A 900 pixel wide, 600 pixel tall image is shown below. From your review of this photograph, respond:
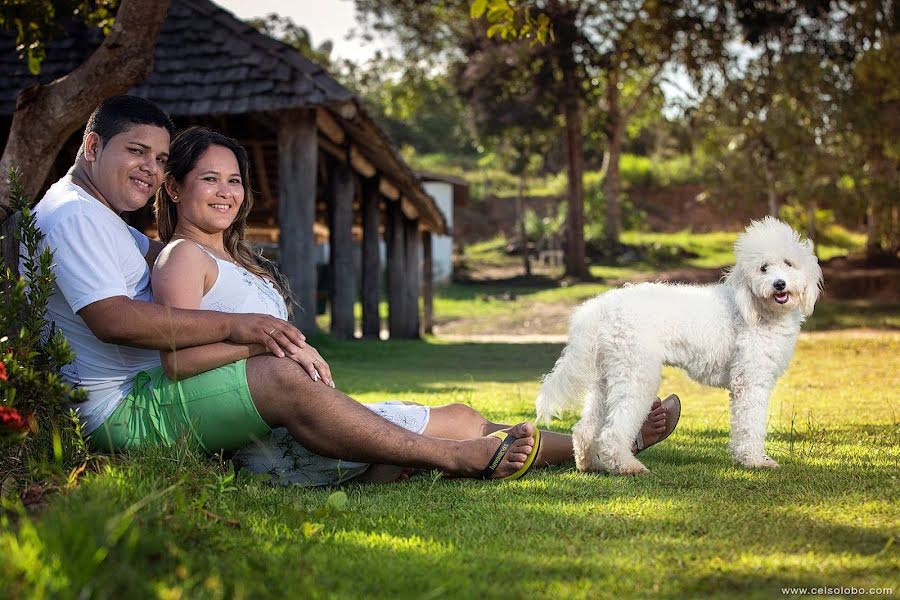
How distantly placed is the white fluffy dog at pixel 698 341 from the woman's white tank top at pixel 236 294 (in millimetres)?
1491

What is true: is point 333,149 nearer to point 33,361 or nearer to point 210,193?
point 210,193

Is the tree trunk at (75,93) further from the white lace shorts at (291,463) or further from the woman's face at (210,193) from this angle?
the white lace shorts at (291,463)

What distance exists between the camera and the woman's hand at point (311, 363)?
398 centimetres

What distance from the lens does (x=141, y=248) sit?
4730 mm

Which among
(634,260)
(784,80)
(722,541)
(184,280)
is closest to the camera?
(722,541)

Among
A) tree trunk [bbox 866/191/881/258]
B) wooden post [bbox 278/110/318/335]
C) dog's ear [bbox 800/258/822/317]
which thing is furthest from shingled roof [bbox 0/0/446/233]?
tree trunk [bbox 866/191/881/258]

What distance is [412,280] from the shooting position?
2225cm

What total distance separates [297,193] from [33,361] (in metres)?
9.26

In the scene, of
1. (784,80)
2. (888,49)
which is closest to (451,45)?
(784,80)

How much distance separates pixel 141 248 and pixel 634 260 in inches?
1308

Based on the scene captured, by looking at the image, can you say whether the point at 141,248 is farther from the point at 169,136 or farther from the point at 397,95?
the point at 397,95

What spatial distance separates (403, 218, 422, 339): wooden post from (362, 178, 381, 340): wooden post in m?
Answer: 1.92

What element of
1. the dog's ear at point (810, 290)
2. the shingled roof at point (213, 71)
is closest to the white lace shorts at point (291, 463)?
the dog's ear at point (810, 290)

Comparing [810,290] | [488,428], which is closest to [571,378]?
[488,428]
